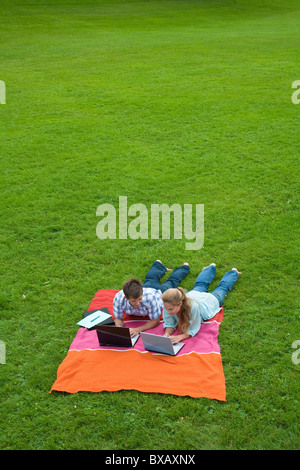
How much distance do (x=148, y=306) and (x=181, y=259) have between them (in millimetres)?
2014

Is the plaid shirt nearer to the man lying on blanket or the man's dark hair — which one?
the man lying on blanket

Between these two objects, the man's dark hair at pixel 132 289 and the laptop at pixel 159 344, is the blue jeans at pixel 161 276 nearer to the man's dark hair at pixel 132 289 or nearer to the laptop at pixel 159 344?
the man's dark hair at pixel 132 289

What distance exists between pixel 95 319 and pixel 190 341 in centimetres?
164

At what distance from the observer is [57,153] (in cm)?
1407

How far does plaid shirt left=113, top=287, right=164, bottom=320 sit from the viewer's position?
725 cm

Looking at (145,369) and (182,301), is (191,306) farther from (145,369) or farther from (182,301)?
(145,369)

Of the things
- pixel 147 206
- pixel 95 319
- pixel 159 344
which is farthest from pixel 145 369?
pixel 147 206

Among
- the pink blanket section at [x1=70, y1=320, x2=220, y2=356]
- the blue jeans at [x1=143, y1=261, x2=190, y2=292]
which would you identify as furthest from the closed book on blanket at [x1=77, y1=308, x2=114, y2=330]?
the blue jeans at [x1=143, y1=261, x2=190, y2=292]

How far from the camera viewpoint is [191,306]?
6895 millimetres

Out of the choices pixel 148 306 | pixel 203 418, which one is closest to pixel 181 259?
pixel 148 306

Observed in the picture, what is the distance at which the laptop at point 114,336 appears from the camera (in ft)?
21.5

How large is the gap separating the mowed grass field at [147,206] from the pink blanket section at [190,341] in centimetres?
18
